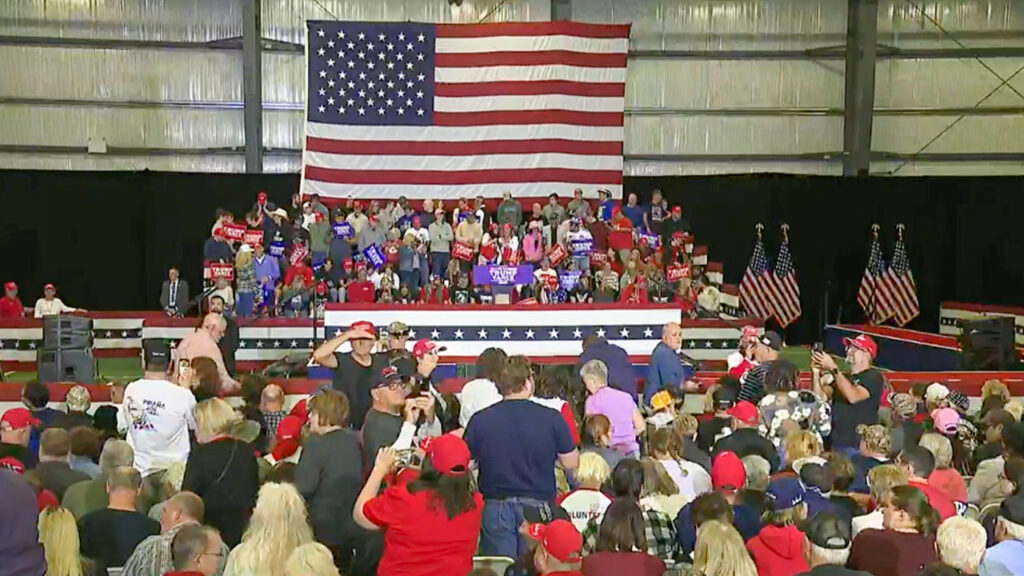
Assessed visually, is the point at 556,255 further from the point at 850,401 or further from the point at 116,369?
the point at 850,401

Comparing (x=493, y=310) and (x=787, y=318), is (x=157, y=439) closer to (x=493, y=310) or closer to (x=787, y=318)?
(x=493, y=310)

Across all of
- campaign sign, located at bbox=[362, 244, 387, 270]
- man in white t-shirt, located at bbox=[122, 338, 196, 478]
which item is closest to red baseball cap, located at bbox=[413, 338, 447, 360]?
man in white t-shirt, located at bbox=[122, 338, 196, 478]

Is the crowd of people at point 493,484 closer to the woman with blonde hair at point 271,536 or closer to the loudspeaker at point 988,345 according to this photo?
the woman with blonde hair at point 271,536

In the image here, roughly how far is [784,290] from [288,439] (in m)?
18.9

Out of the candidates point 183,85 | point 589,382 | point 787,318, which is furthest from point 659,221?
point 589,382

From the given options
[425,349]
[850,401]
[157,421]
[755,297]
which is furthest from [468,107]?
[157,421]

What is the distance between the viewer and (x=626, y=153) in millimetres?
27484

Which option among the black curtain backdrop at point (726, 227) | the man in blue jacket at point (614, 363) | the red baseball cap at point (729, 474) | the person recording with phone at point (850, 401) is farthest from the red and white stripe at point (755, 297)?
the red baseball cap at point (729, 474)

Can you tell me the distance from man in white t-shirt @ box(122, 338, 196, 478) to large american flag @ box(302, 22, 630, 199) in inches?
686

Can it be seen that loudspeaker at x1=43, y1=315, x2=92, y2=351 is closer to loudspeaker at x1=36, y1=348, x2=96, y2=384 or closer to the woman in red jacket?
loudspeaker at x1=36, y1=348, x2=96, y2=384

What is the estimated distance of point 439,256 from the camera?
2267 centimetres

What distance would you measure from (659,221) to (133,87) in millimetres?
11675

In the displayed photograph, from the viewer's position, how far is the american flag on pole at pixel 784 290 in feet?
82.2

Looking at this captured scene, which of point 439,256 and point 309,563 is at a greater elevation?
point 439,256
